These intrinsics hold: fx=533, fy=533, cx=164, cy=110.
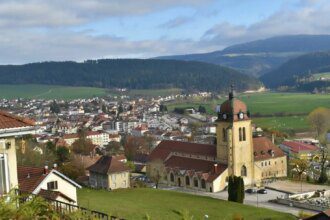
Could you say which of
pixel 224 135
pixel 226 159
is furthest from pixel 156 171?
pixel 224 135

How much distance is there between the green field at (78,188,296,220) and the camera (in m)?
31.9

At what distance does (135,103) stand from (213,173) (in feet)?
481

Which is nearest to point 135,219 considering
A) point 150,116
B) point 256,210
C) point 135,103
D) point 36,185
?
point 36,185

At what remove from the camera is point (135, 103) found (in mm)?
198625

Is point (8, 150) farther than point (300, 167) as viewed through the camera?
No

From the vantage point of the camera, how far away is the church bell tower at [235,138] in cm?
5350

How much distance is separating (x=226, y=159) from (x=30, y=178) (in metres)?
35.1

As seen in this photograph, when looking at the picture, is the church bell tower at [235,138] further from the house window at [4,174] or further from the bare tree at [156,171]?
the house window at [4,174]

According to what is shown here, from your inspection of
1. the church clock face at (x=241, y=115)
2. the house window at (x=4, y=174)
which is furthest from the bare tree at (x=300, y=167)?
the house window at (x=4, y=174)

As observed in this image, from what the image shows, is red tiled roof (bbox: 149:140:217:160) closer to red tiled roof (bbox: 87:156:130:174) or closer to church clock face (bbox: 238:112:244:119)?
church clock face (bbox: 238:112:244:119)

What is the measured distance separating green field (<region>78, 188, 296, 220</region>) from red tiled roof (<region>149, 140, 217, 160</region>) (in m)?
12.2

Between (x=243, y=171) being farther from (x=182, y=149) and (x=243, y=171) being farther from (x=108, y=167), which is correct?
(x=108, y=167)

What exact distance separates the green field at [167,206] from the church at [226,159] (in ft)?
28.1

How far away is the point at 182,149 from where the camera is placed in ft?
196
